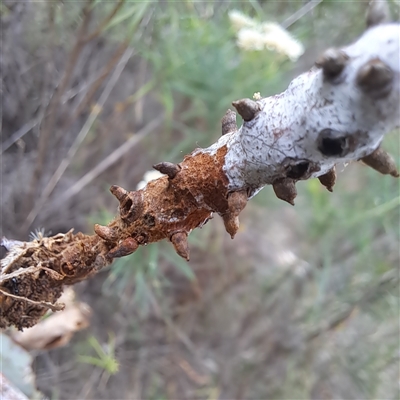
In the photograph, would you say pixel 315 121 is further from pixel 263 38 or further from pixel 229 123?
pixel 263 38

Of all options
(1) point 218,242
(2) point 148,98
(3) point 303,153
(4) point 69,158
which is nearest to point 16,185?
(4) point 69,158

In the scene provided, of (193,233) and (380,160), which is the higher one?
(193,233)

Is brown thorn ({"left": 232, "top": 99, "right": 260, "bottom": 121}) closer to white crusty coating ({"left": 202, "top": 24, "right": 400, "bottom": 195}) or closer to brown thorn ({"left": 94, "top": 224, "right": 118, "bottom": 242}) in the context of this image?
white crusty coating ({"left": 202, "top": 24, "right": 400, "bottom": 195})

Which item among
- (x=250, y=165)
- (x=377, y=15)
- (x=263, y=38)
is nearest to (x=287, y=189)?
(x=250, y=165)

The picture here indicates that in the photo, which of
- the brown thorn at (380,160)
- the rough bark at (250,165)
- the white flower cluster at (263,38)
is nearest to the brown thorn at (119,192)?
the rough bark at (250,165)

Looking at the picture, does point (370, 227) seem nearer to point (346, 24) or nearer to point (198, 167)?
point (346, 24)

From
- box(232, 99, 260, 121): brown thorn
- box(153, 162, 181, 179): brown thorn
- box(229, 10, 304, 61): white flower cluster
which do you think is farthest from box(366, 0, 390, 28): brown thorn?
box(229, 10, 304, 61): white flower cluster

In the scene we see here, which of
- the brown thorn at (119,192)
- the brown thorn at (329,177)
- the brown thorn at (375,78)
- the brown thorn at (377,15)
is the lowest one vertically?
the brown thorn at (375,78)

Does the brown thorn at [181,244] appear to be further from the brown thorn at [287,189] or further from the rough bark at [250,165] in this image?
the brown thorn at [287,189]
